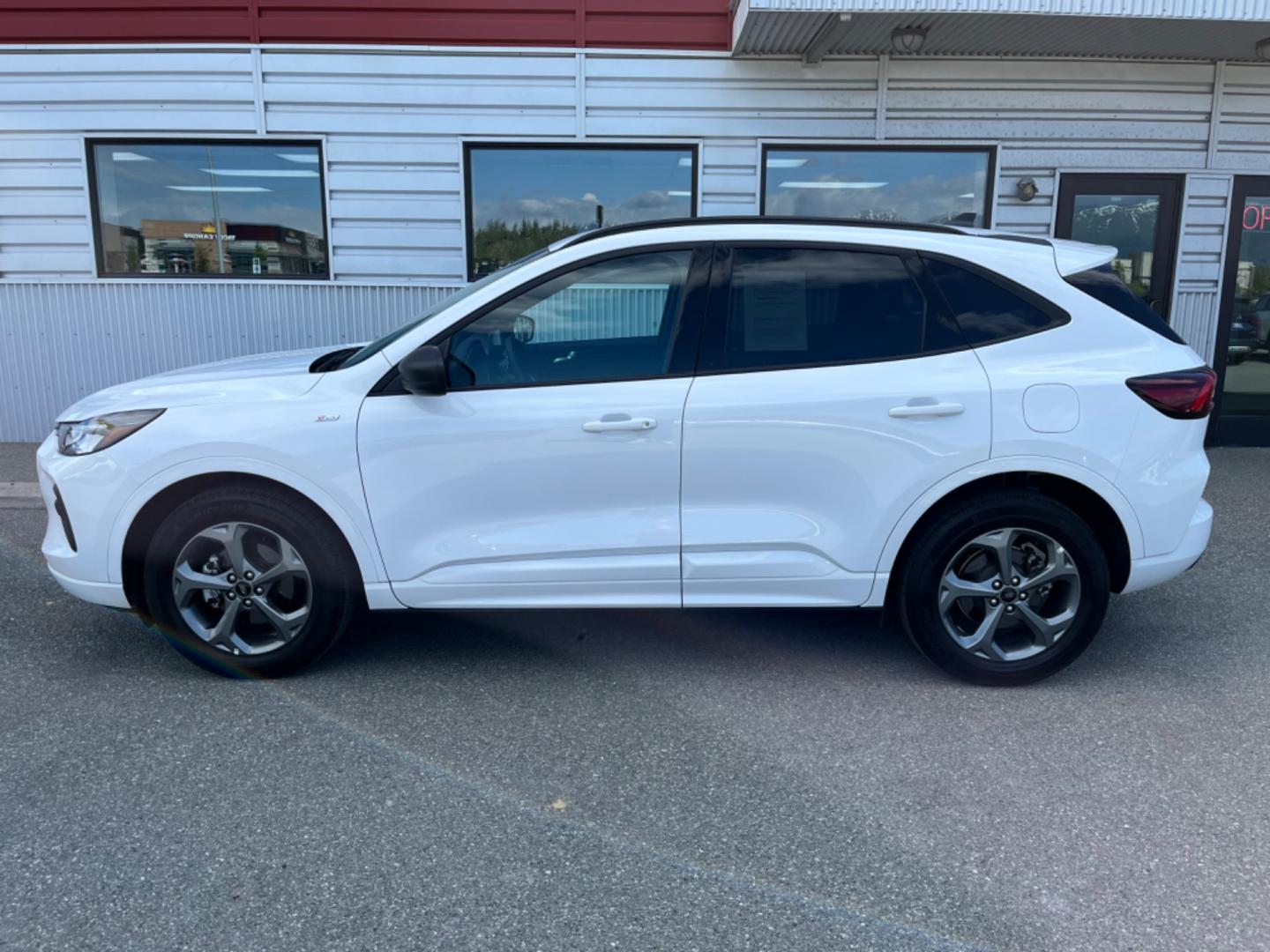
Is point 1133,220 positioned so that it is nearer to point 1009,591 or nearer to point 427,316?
point 1009,591

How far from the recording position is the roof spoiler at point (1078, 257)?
3.70 meters

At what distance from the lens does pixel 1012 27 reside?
723 cm

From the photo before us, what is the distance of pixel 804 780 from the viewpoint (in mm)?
3109

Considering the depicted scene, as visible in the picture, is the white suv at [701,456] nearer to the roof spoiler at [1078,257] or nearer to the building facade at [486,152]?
the roof spoiler at [1078,257]

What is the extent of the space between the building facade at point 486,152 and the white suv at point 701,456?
14.7 ft

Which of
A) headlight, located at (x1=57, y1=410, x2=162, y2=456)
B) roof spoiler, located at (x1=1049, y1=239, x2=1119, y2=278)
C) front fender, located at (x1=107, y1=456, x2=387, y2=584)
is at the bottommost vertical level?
front fender, located at (x1=107, y1=456, x2=387, y2=584)

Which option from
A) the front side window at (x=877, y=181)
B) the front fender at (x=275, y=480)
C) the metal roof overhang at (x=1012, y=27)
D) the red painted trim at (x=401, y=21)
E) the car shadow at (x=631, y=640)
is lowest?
the car shadow at (x=631, y=640)

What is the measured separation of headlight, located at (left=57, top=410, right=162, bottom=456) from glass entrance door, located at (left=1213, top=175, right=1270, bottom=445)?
879 centimetres

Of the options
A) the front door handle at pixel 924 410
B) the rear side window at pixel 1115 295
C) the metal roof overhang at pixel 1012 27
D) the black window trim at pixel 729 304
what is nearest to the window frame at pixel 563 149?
the metal roof overhang at pixel 1012 27

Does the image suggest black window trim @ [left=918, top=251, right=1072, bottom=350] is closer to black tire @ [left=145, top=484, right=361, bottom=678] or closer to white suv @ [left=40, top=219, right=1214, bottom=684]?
white suv @ [left=40, top=219, right=1214, bottom=684]

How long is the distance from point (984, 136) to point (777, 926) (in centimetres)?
754

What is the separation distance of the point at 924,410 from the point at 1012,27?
5.19 metres

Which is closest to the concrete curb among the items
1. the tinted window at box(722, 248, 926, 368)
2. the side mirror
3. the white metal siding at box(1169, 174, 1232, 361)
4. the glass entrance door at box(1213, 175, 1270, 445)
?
the side mirror

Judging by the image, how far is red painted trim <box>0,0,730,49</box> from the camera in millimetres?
7914
